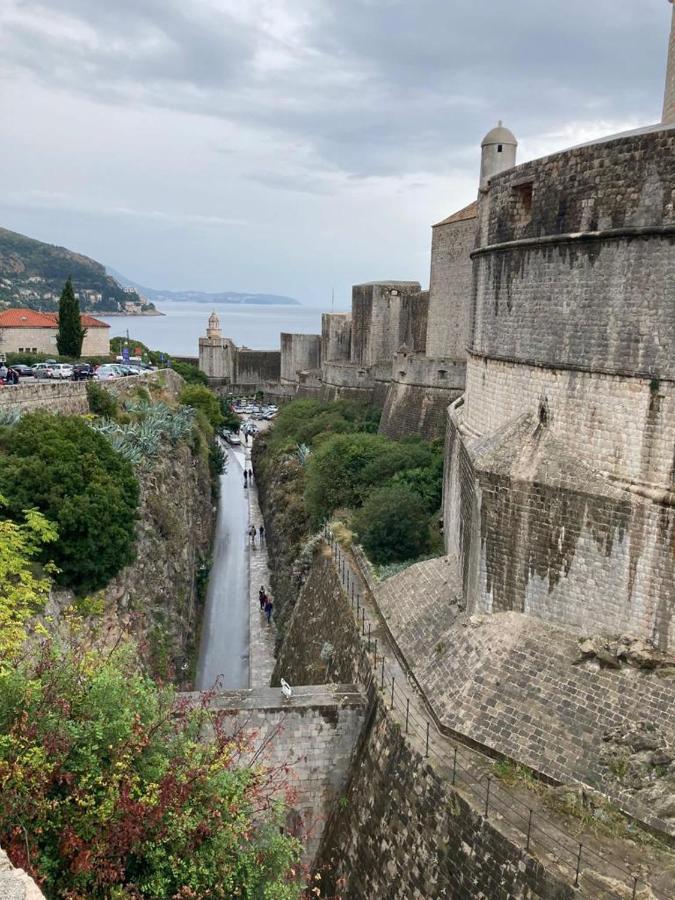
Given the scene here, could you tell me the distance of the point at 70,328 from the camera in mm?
35812

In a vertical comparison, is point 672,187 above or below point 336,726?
above

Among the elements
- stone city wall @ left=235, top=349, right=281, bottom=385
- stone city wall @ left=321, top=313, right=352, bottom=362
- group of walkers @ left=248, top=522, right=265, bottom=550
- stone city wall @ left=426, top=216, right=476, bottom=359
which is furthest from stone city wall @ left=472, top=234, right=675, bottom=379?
stone city wall @ left=235, top=349, right=281, bottom=385

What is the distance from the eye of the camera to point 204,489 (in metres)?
29.0

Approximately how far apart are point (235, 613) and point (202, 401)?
19.5m

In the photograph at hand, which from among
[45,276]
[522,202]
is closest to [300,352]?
[522,202]

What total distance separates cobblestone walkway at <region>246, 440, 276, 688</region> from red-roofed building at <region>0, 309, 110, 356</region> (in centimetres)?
1758

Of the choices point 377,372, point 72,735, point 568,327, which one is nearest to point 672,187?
point 568,327

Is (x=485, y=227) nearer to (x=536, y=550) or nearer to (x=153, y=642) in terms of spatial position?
(x=536, y=550)

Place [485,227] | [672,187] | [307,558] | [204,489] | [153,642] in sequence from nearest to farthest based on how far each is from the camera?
1. [672,187]
2. [485,227]
3. [153,642]
4. [307,558]
5. [204,489]

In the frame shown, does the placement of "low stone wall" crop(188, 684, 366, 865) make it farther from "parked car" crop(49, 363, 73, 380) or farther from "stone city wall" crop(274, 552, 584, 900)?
"parked car" crop(49, 363, 73, 380)

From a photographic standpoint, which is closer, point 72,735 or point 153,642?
point 72,735

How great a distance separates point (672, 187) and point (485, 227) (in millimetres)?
4075

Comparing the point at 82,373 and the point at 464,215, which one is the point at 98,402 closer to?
the point at 82,373

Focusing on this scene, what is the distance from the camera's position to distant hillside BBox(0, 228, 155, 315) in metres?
128
